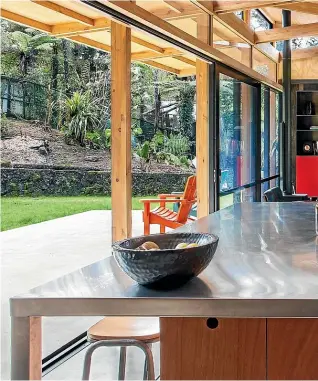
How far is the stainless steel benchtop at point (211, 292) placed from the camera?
116 cm

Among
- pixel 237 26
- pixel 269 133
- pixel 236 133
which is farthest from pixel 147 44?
pixel 269 133

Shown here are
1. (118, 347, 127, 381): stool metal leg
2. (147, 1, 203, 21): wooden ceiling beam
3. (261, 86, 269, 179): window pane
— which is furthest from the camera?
(261, 86, 269, 179): window pane

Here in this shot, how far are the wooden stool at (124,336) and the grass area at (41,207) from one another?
25.5 ft

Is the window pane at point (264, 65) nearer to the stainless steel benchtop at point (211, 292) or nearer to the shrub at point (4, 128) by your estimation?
the shrub at point (4, 128)

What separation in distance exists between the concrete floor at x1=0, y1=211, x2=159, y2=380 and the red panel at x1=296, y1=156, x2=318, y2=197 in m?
2.90

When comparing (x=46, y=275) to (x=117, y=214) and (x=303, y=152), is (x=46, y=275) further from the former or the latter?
(x=303, y=152)

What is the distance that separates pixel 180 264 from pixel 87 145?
11475 mm

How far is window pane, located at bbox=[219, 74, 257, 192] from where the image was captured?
19.7 feet

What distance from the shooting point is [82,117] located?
12422 millimetres

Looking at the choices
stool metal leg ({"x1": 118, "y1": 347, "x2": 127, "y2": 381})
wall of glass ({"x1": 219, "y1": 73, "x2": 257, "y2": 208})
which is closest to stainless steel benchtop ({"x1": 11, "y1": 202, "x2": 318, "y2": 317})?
stool metal leg ({"x1": 118, "y1": 347, "x2": 127, "y2": 381})

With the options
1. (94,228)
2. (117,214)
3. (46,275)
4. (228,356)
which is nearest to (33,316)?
(228,356)

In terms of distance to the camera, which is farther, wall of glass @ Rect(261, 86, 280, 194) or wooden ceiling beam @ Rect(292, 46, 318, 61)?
wooden ceiling beam @ Rect(292, 46, 318, 61)

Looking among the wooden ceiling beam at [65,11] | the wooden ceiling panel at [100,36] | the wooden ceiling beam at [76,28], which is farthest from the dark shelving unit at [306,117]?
the wooden ceiling beam at [65,11]

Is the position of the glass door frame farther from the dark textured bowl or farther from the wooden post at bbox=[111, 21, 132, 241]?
the dark textured bowl
